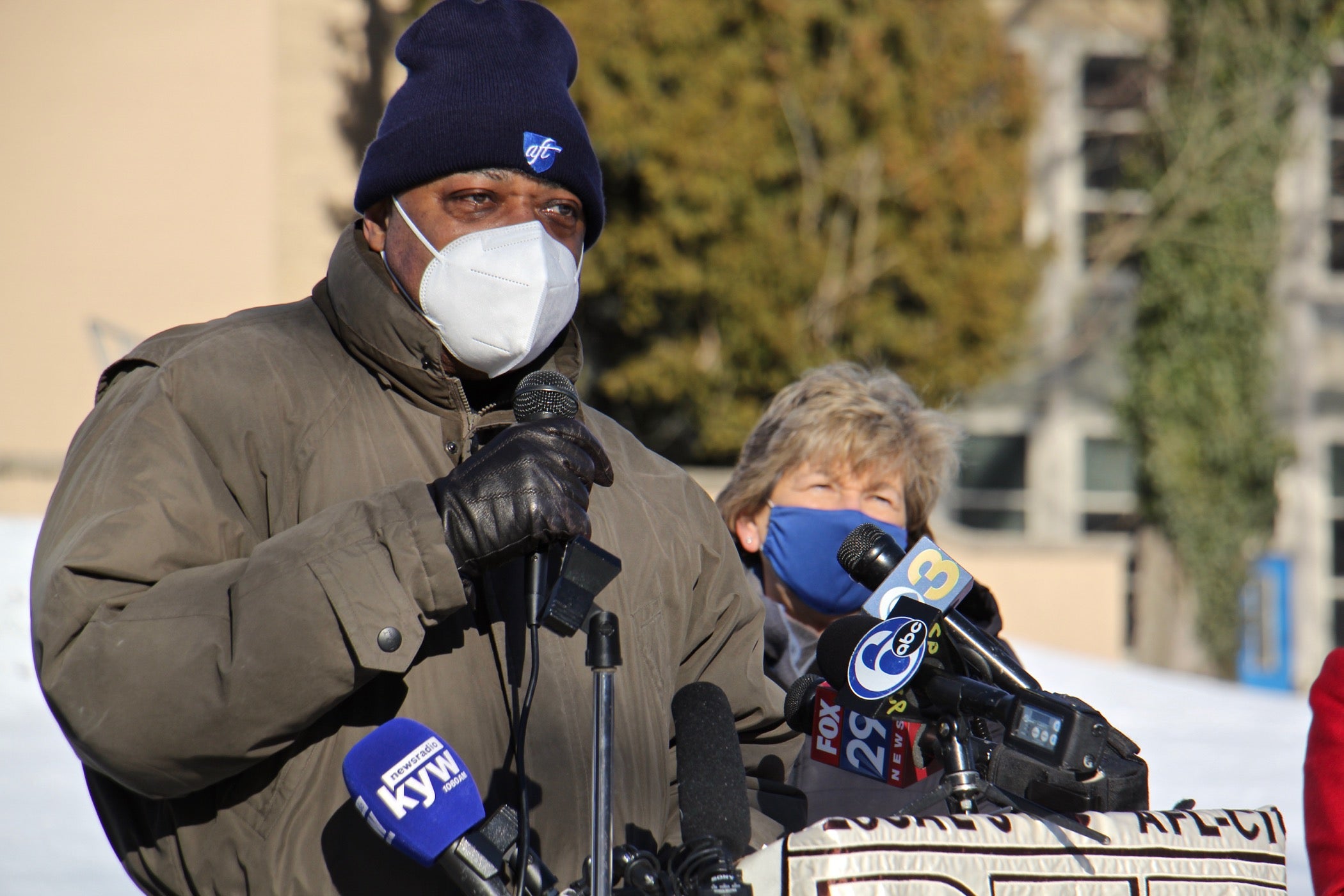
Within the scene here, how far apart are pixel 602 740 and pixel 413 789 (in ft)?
0.70

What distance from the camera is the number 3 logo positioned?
171cm

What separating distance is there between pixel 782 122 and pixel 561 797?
907cm

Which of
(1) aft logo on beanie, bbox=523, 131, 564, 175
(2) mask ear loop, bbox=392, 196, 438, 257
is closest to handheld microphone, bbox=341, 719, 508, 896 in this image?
(2) mask ear loop, bbox=392, 196, 438, 257

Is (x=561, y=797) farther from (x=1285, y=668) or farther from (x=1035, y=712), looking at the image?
(x=1285, y=668)

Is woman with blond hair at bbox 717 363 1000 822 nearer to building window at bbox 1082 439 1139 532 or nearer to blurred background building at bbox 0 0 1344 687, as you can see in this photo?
blurred background building at bbox 0 0 1344 687

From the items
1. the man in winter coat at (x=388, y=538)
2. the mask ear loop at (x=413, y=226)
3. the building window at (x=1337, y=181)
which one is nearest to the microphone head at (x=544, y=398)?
the man in winter coat at (x=388, y=538)

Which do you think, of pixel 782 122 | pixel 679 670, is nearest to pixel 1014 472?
pixel 782 122

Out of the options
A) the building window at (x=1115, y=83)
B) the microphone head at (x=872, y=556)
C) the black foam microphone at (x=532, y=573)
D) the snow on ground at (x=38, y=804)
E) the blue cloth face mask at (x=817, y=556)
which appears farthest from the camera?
the building window at (x=1115, y=83)

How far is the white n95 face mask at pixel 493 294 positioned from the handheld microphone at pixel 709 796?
2.32 ft

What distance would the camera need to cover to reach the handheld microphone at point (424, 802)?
4.64ft

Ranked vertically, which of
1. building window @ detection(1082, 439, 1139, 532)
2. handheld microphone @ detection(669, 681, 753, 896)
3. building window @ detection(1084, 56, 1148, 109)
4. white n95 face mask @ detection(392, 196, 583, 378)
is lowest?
building window @ detection(1082, 439, 1139, 532)

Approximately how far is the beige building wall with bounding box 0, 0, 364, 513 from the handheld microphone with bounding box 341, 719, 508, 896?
32.3 feet

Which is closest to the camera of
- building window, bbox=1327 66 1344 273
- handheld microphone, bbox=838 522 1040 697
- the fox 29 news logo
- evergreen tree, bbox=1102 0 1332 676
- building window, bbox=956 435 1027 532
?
handheld microphone, bbox=838 522 1040 697

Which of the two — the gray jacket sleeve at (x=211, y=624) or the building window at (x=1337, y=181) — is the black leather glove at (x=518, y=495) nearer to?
the gray jacket sleeve at (x=211, y=624)
